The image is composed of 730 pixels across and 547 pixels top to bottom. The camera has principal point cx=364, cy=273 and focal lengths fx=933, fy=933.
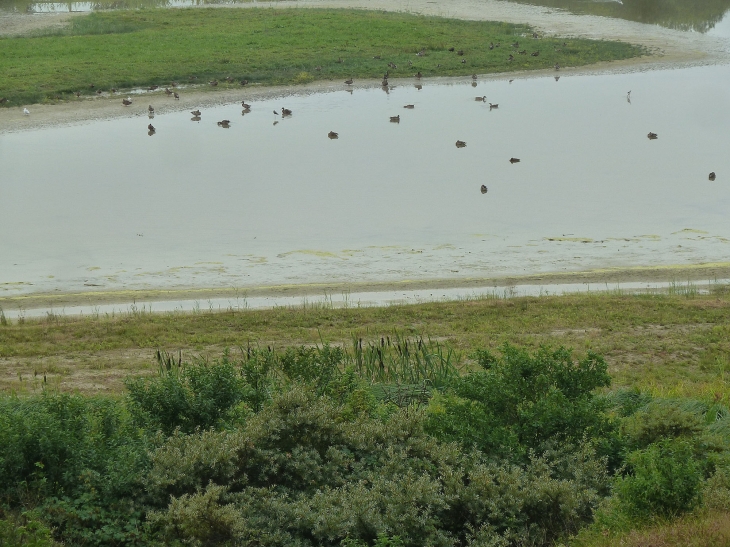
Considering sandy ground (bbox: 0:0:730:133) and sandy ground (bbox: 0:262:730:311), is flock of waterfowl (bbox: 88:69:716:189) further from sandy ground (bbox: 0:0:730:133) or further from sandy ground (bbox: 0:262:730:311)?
sandy ground (bbox: 0:262:730:311)

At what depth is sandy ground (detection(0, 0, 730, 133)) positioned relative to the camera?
29.5m

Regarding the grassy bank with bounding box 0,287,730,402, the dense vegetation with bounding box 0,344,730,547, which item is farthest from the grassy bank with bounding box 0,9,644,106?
the dense vegetation with bounding box 0,344,730,547

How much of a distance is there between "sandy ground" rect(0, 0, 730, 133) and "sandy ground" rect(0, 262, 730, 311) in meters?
13.8

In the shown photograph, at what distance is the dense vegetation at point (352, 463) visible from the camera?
21.2 feet

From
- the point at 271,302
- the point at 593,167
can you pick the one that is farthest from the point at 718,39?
the point at 271,302

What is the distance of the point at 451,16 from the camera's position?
1753 inches

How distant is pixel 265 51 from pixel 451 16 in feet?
39.2

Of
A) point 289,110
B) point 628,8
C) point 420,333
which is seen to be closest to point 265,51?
point 289,110

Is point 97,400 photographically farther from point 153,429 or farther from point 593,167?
point 593,167

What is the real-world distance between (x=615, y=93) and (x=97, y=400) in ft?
88.2

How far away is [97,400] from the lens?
→ 355 inches

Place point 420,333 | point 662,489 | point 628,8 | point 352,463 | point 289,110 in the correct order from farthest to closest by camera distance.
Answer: point 628,8 < point 289,110 < point 420,333 < point 352,463 < point 662,489

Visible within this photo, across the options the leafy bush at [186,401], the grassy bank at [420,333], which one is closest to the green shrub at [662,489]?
the leafy bush at [186,401]

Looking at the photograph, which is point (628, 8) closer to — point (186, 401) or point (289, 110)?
point (289, 110)
